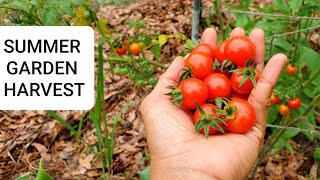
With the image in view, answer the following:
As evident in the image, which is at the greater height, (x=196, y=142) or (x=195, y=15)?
(x=195, y=15)

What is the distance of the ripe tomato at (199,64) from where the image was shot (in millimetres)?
2041

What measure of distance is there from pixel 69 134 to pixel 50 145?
17 centimetres

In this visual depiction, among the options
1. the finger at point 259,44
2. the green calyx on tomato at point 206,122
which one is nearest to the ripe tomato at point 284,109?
the finger at point 259,44

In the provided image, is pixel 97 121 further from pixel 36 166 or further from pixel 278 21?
pixel 278 21

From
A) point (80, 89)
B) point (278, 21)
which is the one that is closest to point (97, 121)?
point (80, 89)

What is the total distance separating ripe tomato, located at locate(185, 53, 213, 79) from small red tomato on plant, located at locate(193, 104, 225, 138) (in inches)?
9.0

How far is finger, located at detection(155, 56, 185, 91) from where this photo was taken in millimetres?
2141

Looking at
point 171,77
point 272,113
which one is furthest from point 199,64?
point 272,113

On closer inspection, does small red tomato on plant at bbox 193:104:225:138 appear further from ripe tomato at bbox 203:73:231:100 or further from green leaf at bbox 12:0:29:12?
green leaf at bbox 12:0:29:12

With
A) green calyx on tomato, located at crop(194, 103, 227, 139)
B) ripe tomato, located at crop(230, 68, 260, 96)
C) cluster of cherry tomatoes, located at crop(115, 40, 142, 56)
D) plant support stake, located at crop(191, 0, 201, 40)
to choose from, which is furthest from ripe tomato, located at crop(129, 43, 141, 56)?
green calyx on tomato, located at crop(194, 103, 227, 139)

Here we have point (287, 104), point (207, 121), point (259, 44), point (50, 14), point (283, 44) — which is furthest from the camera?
point (283, 44)

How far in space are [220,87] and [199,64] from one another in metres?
0.16

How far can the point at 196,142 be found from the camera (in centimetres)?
183

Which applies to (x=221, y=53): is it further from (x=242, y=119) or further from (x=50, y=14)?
(x=50, y=14)
